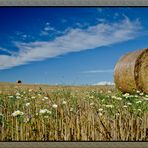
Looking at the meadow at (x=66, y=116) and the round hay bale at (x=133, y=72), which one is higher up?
the round hay bale at (x=133, y=72)

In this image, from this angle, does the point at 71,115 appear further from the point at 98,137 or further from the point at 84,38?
the point at 84,38

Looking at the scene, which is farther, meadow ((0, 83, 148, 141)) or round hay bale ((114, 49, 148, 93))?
round hay bale ((114, 49, 148, 93))

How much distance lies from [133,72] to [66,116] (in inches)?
67.3

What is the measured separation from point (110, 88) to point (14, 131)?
1.77m

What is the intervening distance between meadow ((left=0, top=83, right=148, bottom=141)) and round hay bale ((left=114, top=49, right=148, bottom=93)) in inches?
31.5

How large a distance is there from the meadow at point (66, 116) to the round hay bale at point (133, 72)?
0.80 m

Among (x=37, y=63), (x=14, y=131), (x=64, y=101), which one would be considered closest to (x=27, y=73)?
(x=37, y=63)

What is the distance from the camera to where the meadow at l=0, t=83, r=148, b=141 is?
3289 millimetres

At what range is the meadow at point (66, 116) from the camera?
329 centimetres

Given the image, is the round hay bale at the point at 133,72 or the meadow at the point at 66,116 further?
the round hay bale at the point at 133,72

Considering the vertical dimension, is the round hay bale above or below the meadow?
above

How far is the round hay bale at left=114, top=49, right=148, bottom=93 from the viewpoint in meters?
4.94

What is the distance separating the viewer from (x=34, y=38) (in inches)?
145

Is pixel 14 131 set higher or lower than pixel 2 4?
lower
